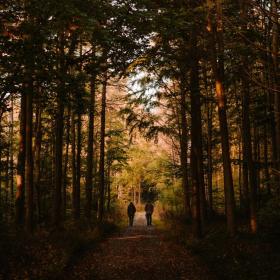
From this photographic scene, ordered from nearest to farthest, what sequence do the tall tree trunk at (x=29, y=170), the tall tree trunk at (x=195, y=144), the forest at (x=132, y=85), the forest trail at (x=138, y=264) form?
the forest at (x=132, y=85)
the forest trail at (x=138, y=264)
the tall tree trunk at (x=29, y=170)
the tall tree trunk at (x=195, y=144)

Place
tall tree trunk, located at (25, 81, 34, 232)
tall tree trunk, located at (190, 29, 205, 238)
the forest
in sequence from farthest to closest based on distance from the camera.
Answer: tall tree trunk, located at (190, 29, 205, 238) < tall tree trunk, located at (25, 81, 34, 232) < the forest

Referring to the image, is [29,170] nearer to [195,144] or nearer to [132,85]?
[195,144]

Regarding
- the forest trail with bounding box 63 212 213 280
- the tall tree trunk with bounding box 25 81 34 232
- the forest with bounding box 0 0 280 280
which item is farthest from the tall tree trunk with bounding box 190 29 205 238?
the tall tree trunk with bounding box 25 81 34 232

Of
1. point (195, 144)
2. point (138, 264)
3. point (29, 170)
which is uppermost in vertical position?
point (195, 144)

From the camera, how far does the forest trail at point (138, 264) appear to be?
31.1 feet

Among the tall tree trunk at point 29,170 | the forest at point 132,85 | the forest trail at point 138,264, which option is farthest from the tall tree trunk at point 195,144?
the tall tree trunk at point 29,170

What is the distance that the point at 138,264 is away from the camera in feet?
36.7

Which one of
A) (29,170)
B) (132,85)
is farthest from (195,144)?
(29,170)

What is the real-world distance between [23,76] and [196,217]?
27.7 ft

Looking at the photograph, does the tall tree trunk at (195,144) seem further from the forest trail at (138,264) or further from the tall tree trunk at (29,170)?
the tall tree trunk at (29,170)

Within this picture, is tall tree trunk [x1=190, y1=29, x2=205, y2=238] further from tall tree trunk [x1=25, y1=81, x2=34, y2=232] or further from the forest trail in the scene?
tall tree trunk [x1=25, y1=81, x2=34, y2=232]

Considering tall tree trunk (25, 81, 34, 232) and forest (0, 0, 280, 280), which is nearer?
forest (0, 0, 280, 280)

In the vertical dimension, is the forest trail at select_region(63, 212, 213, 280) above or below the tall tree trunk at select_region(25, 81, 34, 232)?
below

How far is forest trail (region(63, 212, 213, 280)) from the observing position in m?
9.49
